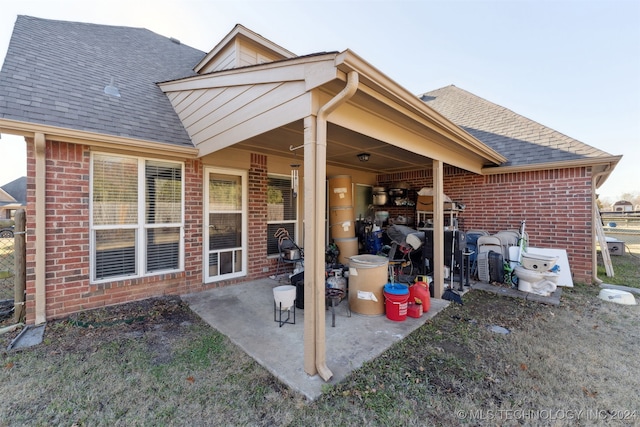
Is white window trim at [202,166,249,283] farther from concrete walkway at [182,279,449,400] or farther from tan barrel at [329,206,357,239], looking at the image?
tan barrel at [329,206,357,239]

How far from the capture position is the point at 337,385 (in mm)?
2254

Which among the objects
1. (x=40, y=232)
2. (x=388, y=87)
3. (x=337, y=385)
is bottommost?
(x=337, y=385)

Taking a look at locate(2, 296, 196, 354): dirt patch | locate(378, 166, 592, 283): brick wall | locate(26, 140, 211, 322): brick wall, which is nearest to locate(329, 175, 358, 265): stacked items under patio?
locate(378, 166, 592, 283): brick wall

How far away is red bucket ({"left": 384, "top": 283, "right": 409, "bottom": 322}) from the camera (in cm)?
349

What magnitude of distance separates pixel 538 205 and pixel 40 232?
27.9 feet

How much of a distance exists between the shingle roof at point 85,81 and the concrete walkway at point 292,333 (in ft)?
8.77

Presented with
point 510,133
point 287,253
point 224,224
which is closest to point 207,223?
point 224,224

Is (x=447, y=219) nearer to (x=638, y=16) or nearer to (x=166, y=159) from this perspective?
(x=638, y=16)

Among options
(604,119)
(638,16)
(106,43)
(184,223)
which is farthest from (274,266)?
(604,119)

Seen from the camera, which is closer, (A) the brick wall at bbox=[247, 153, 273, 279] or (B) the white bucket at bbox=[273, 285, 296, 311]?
(B) the white bucket at bbox=[273, 285, 296, 311]

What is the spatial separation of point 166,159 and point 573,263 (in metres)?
7.90

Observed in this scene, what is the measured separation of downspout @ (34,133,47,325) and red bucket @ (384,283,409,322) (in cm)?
436

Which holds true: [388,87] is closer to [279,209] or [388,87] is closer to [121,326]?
[279,209]

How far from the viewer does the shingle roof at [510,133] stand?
5492 millimetres
